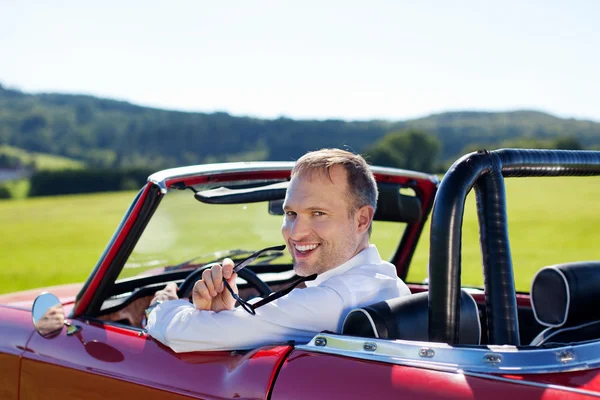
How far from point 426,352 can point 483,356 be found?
14 cm

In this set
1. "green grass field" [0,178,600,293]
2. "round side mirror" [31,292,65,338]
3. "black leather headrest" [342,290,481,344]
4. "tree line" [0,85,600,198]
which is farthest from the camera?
"tree line" [0,85,600,198]

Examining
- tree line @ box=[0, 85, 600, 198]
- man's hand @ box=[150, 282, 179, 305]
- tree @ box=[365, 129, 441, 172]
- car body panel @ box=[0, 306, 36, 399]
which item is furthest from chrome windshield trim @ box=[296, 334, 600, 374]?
tree line @ box=[0, 85, 600, 198]

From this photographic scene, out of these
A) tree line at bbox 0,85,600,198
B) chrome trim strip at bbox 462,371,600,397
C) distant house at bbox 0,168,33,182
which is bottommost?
distant house at bbox 0,168,33,182

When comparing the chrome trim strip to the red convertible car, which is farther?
the red convertible car

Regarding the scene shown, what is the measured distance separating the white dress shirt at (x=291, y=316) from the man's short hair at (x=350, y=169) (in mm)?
186

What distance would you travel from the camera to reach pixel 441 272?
1717 mm

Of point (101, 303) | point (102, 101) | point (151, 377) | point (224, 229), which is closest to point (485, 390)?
point (151, 377)

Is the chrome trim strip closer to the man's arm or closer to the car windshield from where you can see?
the man's arm

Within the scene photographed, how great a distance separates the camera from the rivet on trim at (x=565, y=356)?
163 cm

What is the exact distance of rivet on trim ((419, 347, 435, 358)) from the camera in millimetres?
1668

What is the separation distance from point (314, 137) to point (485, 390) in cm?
7804

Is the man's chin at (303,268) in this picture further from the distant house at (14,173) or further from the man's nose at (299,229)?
the distant house at (14,173)

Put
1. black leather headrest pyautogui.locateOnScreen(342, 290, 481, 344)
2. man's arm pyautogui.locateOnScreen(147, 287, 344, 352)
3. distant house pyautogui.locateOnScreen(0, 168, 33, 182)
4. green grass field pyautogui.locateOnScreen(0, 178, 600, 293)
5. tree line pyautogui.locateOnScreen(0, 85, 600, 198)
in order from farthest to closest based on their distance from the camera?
distant house pyautogui.locateOnScreen(0, 168, 33, 182) → tree line pyautogui.locateOnScreen(0, 85, 600, 198) → green grass field pyautogui.locateOnScreen(0, 178, 600, 293) → man's arm pyautogui.locateOnScreen(147, 287, 344, 352) → black leather headrest pyautogui.locateOnScreen(342, 290, 481, 344)

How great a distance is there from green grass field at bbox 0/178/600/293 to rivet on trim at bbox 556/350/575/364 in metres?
2.08
